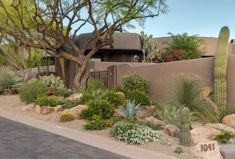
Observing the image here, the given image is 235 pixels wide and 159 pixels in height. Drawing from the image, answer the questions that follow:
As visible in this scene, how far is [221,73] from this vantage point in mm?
16250

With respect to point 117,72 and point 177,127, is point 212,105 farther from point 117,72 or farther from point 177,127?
point 117,72

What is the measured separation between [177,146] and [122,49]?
2447cm

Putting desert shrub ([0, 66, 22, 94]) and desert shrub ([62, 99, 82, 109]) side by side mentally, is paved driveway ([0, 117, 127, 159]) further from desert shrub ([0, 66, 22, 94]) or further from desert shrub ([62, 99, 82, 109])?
desert shrub ([0, 66, 22, 94])

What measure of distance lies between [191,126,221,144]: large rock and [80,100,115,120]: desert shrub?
12.0 feet

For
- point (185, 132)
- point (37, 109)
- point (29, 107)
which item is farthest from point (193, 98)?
point (29, 107)

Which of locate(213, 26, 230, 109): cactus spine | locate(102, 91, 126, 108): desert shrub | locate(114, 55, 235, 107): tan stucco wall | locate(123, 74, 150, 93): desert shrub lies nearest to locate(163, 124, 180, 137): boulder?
locate(102, 91, 126, 108): desert shrub

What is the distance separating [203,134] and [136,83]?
8.51 metres

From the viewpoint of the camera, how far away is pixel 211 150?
31.9 ft

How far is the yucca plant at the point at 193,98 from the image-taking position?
14273 millimetres

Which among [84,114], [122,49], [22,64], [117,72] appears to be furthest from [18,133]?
[22,64]

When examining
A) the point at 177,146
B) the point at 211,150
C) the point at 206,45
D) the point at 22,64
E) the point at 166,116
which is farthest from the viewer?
the point at 206,45

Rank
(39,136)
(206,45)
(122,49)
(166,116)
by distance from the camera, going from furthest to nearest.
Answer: (206,45)
(122,49)
(166,116)
(39,136)

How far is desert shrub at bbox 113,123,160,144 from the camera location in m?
11.4

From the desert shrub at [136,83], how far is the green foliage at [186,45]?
14.7 m
